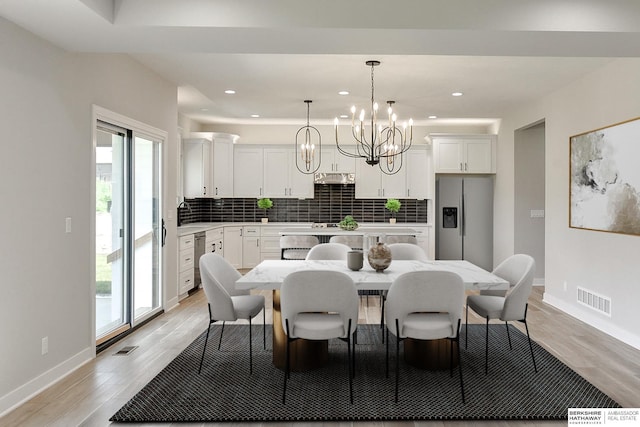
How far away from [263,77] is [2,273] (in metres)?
3.21

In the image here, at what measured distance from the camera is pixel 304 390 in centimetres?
299

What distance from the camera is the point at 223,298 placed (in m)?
3.25

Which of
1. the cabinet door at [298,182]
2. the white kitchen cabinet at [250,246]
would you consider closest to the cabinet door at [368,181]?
the cabinet door at [298,182]

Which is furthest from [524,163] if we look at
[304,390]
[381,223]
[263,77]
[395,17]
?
[304,390]

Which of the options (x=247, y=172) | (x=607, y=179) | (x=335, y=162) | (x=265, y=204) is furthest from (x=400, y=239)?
(x=247, y=172)

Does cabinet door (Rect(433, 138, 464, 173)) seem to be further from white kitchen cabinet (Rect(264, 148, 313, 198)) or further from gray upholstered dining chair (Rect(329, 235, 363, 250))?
gray upholstered dining chair (Rect(329, 235, 363, 250))

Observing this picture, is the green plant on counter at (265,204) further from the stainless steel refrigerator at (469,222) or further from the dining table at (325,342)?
the dining table at (325,342)

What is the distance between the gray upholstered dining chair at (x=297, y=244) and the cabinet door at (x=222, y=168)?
2862 millimetres

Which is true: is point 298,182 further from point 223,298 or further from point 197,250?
point 223,298

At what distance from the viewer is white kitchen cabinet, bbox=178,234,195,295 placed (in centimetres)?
571

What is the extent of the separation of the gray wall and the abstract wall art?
1723 millimetres

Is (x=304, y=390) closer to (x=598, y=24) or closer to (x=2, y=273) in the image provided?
(x=2, y=273)

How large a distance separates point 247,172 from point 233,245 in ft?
4.52

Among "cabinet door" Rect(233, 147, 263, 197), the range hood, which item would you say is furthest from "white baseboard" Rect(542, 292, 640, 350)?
"cabinet door" Rect(233, 147, 263, 197)
